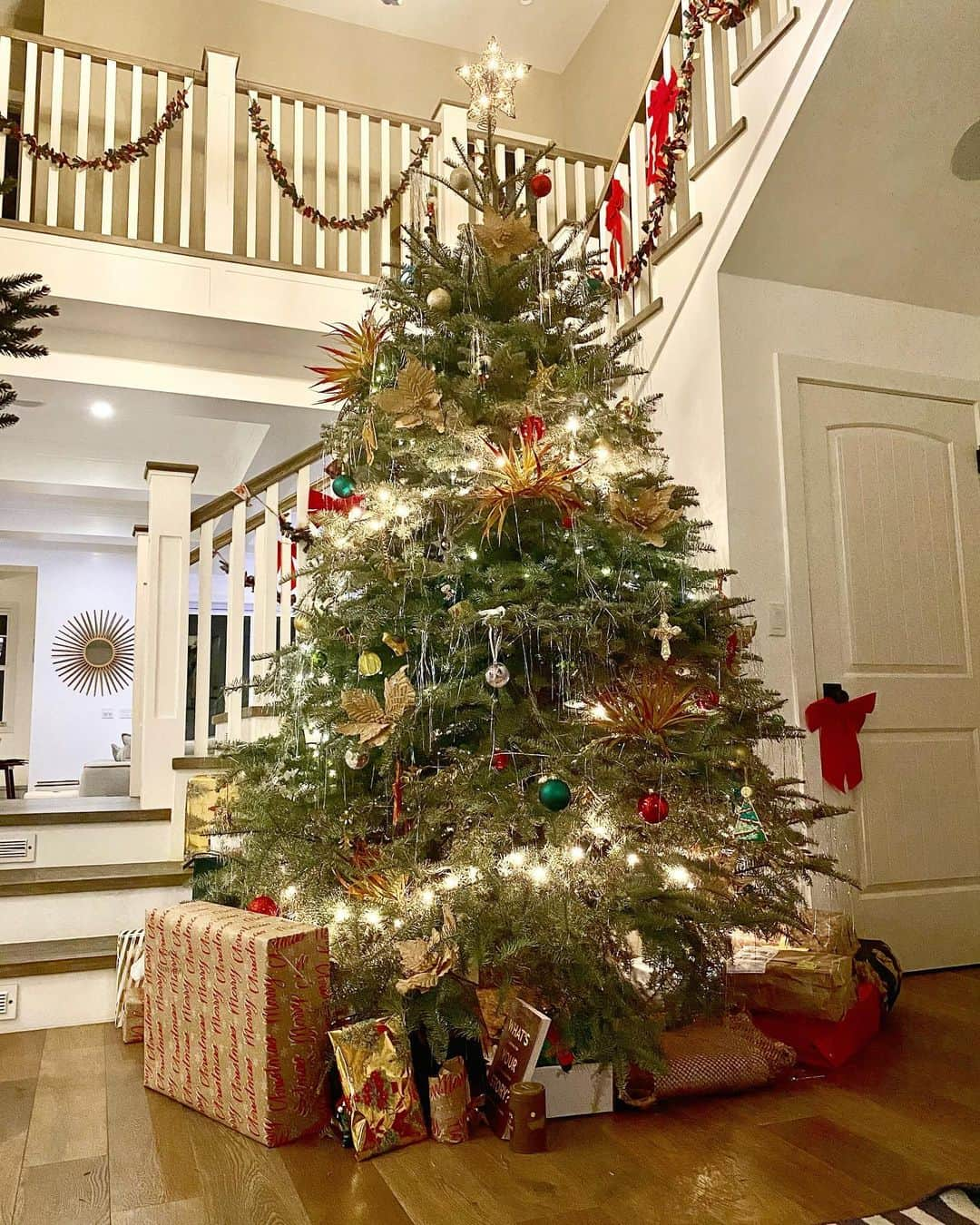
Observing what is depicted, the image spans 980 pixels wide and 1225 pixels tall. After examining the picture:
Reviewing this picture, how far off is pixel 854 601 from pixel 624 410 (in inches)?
48.8

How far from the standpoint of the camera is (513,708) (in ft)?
7.04

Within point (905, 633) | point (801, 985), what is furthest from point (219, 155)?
point (801, 985)

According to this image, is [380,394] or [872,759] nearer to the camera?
[380,394]

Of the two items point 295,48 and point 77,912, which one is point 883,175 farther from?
point 295,48

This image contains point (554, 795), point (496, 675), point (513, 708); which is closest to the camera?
point (554, 795)

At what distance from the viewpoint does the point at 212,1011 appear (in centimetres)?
199

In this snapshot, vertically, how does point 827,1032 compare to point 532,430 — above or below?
below

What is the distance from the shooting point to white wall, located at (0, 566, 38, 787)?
923cm

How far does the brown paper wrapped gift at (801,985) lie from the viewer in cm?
227

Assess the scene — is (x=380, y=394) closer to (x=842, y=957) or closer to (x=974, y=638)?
(x=842, y=957)

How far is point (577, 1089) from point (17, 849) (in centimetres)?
230

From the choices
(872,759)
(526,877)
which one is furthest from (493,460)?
(872,759)

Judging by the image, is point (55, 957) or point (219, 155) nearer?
point (55, 957)

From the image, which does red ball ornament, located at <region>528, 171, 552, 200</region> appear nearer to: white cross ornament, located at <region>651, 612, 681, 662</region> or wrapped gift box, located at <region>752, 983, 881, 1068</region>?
white cross ornament, located at <region>651, 612, 681, 662</region>
